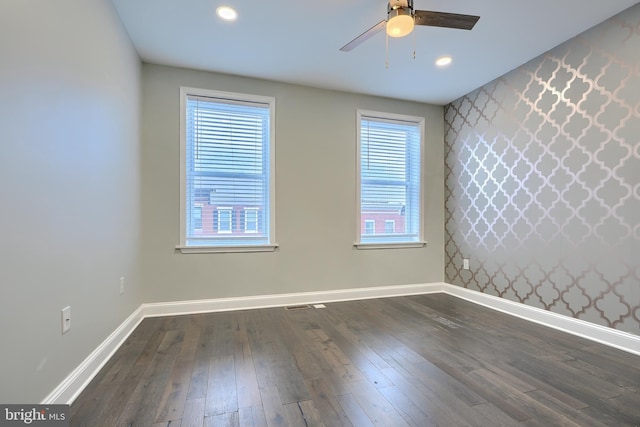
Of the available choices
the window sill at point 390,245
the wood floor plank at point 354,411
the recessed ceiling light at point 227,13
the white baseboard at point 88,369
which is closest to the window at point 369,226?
the window sill at point 390,245

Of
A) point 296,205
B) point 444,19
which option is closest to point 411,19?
point 444,19

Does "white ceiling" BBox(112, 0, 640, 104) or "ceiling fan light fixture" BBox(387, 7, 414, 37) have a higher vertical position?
"white ceiling" BBox(112, 0, 640, 104)

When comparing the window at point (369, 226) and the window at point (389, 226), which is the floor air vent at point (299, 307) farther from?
the window at point (389, 226)

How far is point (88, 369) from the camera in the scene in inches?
69.8

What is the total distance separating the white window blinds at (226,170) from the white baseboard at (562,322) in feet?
8.44

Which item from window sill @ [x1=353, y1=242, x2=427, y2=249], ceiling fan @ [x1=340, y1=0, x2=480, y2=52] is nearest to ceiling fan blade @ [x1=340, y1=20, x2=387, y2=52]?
ceiling fan @ [x1=340, y1=0, x2=480, y2=52]

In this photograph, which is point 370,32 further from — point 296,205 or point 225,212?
A: point 225,212

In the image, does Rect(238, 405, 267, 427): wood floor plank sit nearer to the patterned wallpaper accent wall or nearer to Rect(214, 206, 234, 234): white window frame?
Rect(214, 206, 234, 234): white window frame

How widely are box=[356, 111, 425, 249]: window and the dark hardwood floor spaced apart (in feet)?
4.36

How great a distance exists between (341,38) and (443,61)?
112cm

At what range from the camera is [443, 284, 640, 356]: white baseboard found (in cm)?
224

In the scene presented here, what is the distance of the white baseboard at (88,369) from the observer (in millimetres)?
1493

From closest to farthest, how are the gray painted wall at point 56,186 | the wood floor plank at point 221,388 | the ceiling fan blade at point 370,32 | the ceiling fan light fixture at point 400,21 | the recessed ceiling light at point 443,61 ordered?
the gray painted wall at point 56,186, the wood floor plank at point 221,388, the ceiling fan light fixture at point 400,21, the ceiling fan blade at point 370,32, the recessed ceiling light at point 443,61

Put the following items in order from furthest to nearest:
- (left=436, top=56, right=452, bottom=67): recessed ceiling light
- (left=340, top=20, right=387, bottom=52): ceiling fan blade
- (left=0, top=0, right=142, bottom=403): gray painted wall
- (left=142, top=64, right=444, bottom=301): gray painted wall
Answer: (left=142, top=64, right=444, bottom=301): gray painted wall
(left=436, top=56, right=452, bottom=67): recessed ceiling light
(left=340, top=20, right=387, bottom=52): ceiling fan blade
(left=0, top=0, right=142, bottom=403): gray painted wall
